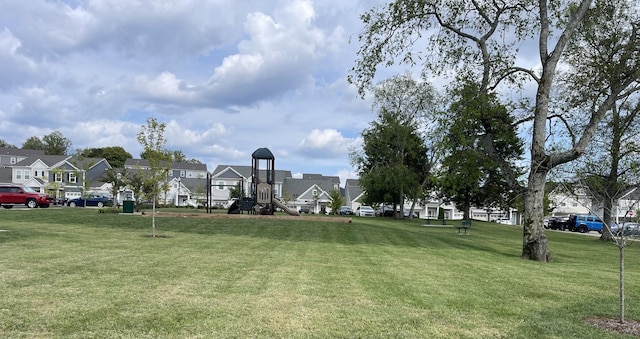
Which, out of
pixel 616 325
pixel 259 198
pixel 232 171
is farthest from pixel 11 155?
pixel 616 325

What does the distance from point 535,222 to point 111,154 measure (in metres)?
98.3

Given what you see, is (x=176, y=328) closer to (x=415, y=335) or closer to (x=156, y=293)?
(x=156, y=293)

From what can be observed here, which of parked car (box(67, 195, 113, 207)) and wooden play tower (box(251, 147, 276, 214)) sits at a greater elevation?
wooden play tower (box(251, 147, 276, 214))

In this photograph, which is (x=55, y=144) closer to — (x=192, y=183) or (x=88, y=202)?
(x=192, y=183)

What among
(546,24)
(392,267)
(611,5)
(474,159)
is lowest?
(392,267)

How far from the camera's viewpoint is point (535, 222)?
16.1m

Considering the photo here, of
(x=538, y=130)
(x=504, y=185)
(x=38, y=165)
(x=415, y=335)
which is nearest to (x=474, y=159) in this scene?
(x=538, y=130)

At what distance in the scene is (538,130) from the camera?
53.5ft

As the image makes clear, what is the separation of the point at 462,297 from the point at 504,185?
51181mm

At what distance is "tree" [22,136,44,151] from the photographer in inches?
4172

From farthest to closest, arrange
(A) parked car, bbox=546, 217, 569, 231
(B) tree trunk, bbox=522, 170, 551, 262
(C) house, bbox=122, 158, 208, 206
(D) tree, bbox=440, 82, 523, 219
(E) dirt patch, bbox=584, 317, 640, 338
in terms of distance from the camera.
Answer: (C) house, bbox=122, 158, 208, 206 < (A) parked car, bbox=546, 217, 569, 231 < (D) tree, bbox=440, 82, 523, 219 < (B) tree trunk, bbox=522, 170, 551, 262 < (E) dirt patch, bbox=584, 317, 640, 338

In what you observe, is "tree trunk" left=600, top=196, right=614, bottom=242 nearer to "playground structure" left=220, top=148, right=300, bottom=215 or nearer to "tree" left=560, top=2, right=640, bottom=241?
"tree" left=560, top=2, right=640, bottom=241

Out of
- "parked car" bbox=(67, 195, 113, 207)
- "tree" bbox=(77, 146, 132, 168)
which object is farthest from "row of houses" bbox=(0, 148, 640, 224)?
"parked car" bbox=(67, 195, 113, 207)

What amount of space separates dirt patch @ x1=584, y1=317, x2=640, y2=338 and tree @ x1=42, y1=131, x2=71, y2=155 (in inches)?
4606
